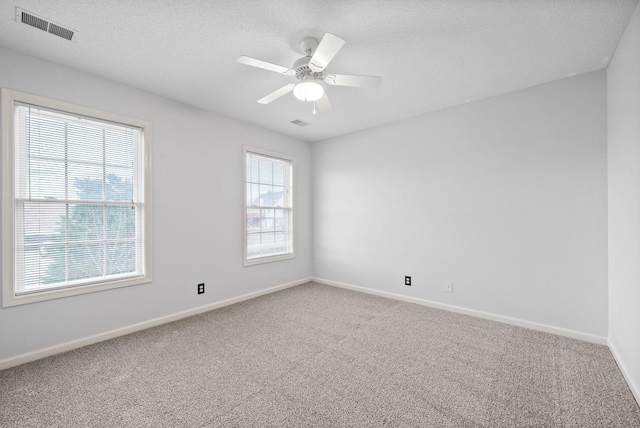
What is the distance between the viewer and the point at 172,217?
3.30m

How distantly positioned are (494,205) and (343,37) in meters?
2.46

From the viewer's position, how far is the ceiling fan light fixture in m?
2.20

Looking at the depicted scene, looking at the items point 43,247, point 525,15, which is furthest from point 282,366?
point 525,15

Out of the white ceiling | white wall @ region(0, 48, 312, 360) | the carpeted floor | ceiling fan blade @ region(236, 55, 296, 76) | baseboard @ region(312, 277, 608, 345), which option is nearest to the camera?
the carpeted floor

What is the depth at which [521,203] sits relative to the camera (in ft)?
9.92

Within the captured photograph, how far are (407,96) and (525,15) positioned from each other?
135 centimetres

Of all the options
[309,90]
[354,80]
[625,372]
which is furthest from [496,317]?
[309,90]

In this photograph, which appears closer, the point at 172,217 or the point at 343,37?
the point at 343,37

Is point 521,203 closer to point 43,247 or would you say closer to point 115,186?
point 115,186

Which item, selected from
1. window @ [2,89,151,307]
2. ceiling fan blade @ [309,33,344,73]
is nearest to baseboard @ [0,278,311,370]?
window @ [2,89,151,307]

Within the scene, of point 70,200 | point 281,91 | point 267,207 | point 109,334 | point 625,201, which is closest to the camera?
point 625,201

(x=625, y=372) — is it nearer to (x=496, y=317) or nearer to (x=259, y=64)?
(x=496, y=317)

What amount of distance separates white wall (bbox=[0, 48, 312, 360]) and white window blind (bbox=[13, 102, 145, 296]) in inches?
7.1

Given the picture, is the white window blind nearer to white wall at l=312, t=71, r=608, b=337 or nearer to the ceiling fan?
the ceiling fan
